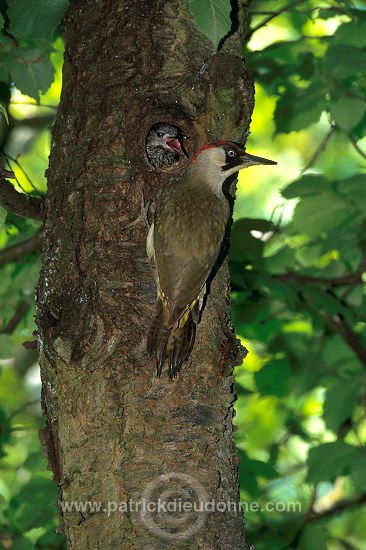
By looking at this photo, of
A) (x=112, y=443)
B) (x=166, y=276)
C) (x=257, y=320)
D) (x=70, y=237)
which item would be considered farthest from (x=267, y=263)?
(x=112, y=443)

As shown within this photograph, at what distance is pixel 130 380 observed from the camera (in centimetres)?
217

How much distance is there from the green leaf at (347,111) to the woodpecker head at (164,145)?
1.25 metres

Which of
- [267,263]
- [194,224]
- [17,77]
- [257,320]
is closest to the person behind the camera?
[194,224]

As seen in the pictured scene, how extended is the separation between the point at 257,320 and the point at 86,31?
7.07ft

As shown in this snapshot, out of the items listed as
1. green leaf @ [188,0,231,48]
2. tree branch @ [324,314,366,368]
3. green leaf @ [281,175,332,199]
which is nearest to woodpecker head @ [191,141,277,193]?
green leaf @ [188,0,231,48]

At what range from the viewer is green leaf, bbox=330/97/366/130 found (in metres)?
3.66

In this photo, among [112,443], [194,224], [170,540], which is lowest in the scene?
[170,540]

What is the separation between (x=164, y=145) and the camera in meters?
2.72

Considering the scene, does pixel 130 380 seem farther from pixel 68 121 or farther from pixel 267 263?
pixel 267 263

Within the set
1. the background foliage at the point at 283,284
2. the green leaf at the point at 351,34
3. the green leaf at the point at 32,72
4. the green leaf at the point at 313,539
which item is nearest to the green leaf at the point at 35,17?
the background foliage at the point at 283,284

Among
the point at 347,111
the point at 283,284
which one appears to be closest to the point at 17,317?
the point at 283,284

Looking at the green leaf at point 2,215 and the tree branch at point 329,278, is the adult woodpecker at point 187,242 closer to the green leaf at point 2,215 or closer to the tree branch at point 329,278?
the green leaf at point 2,215

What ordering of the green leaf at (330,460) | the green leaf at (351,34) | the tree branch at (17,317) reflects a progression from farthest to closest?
the tree branch at (17,317) < the green leaf at (351,34) < the green leaf at (330,460)

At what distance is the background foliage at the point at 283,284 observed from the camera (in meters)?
3.31
